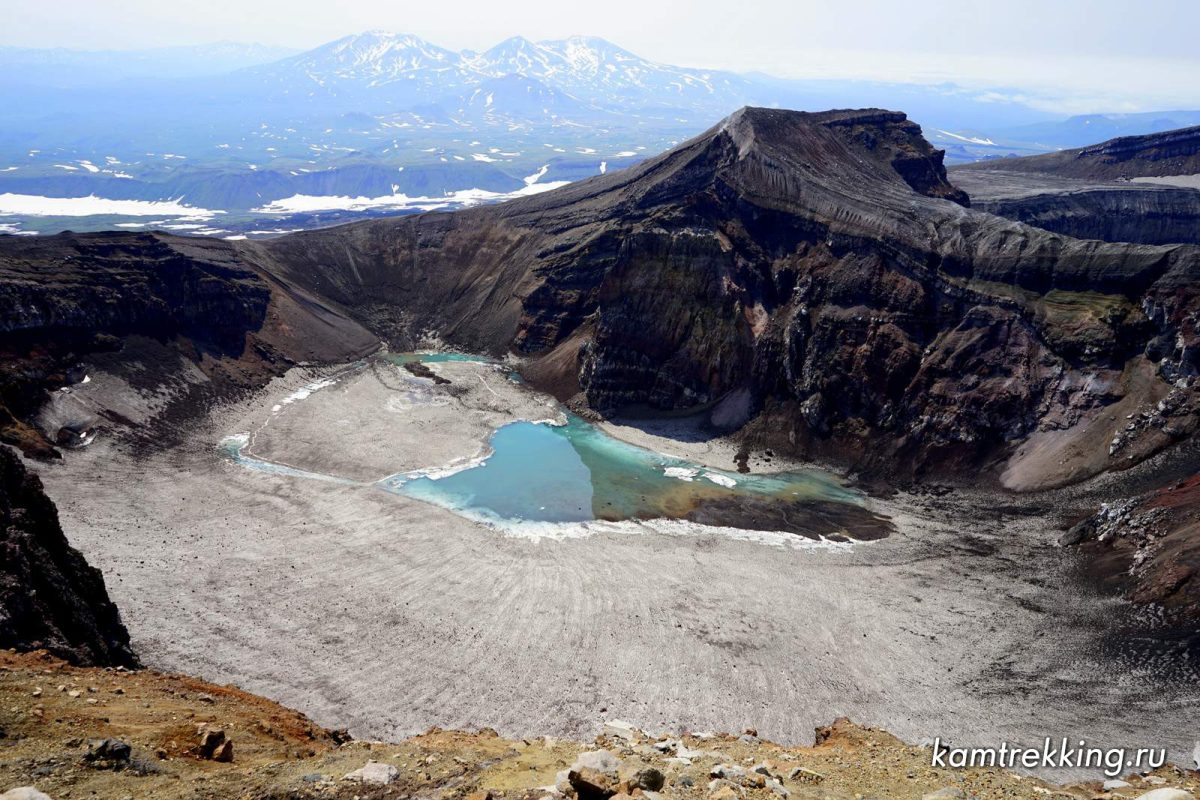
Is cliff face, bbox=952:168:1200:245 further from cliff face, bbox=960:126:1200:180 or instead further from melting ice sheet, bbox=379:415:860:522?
melting ice sheet, bbox=379:415:860:522

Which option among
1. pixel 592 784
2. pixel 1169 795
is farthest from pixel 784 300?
pixel 592 784

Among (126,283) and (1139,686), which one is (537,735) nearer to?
(1139,686)

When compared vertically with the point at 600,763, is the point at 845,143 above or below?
above

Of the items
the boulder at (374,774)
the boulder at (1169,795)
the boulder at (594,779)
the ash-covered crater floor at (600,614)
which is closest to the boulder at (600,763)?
the boulder at (594,779)

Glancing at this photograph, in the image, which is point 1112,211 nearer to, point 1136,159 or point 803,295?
point 1136,159

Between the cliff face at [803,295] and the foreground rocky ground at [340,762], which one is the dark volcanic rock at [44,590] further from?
the cliff face at [803,295]

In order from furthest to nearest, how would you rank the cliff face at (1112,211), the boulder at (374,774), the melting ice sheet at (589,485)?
the cliff face at (1112,211) < the melting ice sheet at (589,485) < the boulder at (374,774)
